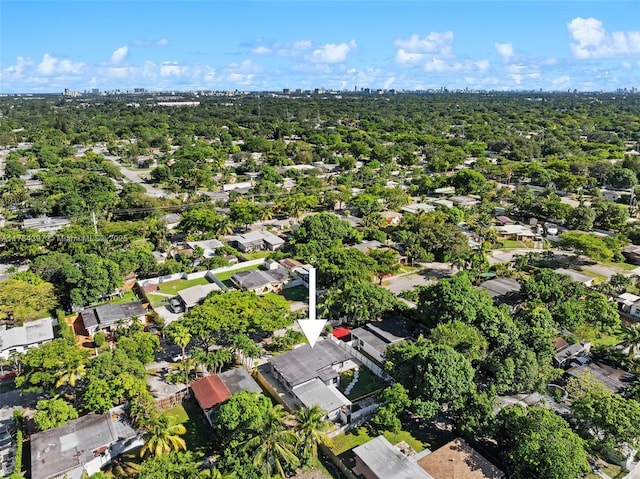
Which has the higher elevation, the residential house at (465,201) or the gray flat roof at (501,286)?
the residential house at (465,201)

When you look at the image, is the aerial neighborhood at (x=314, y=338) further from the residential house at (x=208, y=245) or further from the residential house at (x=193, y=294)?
the residential house at (x=208, y=245)

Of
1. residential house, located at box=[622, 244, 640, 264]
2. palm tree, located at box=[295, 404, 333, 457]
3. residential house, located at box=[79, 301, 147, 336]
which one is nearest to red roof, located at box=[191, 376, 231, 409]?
palm tree, located at box=[295, 404, 333, 457]

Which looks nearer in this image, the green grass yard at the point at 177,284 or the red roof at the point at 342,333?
the red roof at the point at 342,333

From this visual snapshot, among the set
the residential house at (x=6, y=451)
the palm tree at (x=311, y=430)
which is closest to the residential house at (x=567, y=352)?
the palm tree at (x=311, y=430)

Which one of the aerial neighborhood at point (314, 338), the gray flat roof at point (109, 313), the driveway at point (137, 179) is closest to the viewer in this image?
the aerial neighborhood at point (314, 338)

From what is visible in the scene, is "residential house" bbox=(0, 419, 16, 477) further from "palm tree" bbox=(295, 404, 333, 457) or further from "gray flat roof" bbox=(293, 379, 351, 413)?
"gray flat roof" bbox=(293, 379, 351, 413)

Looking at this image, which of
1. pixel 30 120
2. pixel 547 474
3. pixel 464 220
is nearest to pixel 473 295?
pixel 547 474
